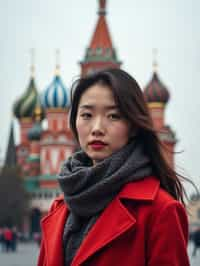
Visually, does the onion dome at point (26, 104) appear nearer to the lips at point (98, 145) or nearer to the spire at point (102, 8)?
the spire at point (102, 8)

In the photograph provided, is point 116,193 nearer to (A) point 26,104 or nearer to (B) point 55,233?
(B) point 55,233

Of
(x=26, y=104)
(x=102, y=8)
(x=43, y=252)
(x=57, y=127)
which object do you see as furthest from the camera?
(x=26, y=104)

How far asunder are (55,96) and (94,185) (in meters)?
62.3

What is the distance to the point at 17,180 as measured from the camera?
58156 mm

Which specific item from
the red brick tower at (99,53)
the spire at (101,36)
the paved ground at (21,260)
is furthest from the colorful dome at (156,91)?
the paved ground at (21,260)

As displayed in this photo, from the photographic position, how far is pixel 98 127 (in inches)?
129

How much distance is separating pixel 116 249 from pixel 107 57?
63501 millimetres

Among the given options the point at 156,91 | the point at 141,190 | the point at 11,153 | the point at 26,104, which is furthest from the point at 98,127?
the point at 11,153

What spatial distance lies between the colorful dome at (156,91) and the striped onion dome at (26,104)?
37.4 feet

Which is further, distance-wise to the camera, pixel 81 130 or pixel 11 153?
pixel 11 153

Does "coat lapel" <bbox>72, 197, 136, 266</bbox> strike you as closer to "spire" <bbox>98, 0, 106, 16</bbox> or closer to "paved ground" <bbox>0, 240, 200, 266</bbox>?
"paved ground" <bbox>0, 240, 200, 266</bbox>

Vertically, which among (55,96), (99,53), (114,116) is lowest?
(55,96)

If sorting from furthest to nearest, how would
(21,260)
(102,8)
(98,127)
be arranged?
1. (102,8)
2. (21,260)
3. (98,127)

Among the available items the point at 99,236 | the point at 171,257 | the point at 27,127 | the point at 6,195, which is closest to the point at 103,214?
the point at 99,236
